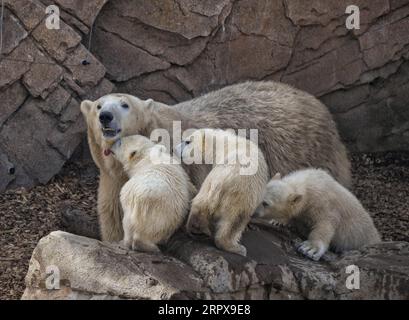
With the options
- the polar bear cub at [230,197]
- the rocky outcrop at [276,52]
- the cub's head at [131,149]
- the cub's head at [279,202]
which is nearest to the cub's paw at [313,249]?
the cub's head at [279,202]

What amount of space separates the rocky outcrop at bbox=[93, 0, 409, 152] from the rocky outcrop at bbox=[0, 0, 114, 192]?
0.45m

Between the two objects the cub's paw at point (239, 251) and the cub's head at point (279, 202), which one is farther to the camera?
the cub's head at point (279, 202)

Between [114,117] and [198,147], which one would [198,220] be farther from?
[114,117]

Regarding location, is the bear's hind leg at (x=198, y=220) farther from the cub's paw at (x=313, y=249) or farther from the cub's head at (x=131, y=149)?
the cub's paw at (x=313, y=249)

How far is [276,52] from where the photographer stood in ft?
31.7

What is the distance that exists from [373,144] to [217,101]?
2386 mm

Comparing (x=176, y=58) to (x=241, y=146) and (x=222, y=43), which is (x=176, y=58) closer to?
(x=222, y=43)

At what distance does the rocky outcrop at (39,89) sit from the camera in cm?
862

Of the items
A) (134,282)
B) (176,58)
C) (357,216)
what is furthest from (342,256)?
(176,58)

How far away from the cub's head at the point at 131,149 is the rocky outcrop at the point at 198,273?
604mm

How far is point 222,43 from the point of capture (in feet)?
31.1

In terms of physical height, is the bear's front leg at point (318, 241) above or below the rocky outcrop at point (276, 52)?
below

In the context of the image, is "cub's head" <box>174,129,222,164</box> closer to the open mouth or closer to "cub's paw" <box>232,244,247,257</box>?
the open mouth

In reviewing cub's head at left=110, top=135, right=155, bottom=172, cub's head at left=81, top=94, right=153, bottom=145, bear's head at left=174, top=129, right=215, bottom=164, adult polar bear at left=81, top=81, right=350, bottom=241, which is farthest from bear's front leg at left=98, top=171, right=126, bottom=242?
bear's head at left=174, top=129, right=215, bottom=164
